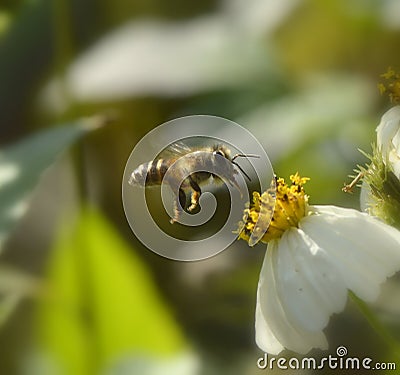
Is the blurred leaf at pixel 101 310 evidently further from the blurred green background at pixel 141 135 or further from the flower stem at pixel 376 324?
the flower stem at pixel 376 324

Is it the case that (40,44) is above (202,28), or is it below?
above

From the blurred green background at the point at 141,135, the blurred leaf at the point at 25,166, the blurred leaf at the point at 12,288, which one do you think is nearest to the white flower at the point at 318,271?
the blurred green background at the point at 141,135

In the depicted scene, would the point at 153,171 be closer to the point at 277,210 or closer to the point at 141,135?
the point at 277,210

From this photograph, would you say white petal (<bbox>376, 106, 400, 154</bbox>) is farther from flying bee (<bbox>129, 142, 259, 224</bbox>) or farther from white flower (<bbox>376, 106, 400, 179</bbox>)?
flying bee (<bbox>129, 142, 259, 224</bbox>)

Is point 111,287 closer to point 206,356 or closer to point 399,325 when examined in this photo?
point 206,356

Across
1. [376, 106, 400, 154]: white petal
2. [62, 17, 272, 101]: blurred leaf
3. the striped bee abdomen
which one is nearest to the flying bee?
the striped bee abdomen

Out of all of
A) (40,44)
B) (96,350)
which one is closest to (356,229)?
(96,350)

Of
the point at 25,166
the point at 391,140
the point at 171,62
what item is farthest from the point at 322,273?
the point at 171,62
